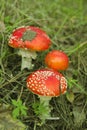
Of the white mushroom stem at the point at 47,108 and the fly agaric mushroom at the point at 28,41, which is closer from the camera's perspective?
the white mushroom stem at the point at 47,108

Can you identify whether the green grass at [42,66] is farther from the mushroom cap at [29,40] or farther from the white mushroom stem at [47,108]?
the mushroom cap at [29,40]

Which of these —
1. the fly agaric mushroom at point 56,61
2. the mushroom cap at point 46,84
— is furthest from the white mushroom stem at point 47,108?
the fly agaric mushroom at point 56,61

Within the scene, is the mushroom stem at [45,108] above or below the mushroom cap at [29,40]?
below

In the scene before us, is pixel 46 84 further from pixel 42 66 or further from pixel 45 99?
pixel 42 66

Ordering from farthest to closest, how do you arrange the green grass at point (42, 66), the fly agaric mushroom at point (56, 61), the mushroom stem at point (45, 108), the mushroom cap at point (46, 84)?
the fly agaric mushroom at point (56, 61) < the green grass at point (42, 66) < the mushroom stem at point (45, 108) < the mushroom cap at point (46, 84)

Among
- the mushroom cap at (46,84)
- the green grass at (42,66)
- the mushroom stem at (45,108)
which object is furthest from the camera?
the green grass at (42,66)

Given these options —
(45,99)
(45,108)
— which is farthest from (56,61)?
(45,108)

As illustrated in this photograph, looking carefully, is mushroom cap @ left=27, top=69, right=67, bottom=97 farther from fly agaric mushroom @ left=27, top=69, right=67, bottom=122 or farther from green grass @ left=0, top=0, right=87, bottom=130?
green grass @ left=0, top=0, right=87, bottom=130
